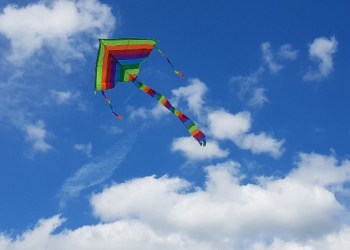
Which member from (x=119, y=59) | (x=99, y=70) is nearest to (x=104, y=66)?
(x=99, y=70)

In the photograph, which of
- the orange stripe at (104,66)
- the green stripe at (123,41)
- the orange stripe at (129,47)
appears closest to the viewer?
the green stripe at (123,41)

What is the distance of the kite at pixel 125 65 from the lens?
92.4ft

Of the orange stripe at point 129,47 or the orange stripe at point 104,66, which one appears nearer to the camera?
the orange stripe at point 129,47

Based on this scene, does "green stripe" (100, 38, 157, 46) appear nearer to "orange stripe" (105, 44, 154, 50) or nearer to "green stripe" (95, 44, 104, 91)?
"orange stripe" (105, 44, 154, 50)

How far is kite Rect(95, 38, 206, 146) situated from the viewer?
2816 centimetres

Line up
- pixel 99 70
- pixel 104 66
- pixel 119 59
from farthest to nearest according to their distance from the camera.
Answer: pixel 119 59, pixel 104 66, pixel 99 70

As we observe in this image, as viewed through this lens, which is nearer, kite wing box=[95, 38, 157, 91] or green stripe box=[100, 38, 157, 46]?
green stripe box=[100, 38, 157, 46]

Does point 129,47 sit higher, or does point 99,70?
point 129,47

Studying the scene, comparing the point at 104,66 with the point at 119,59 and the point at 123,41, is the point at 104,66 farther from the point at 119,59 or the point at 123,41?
the point at 123,41

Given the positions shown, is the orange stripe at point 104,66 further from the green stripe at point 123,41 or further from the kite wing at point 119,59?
the green stripe at point 123,41

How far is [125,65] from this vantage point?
29078mm

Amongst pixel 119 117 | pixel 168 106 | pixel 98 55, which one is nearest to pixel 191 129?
pixel 168 106

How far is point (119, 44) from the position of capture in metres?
28.1

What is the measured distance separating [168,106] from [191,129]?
1680 mm
